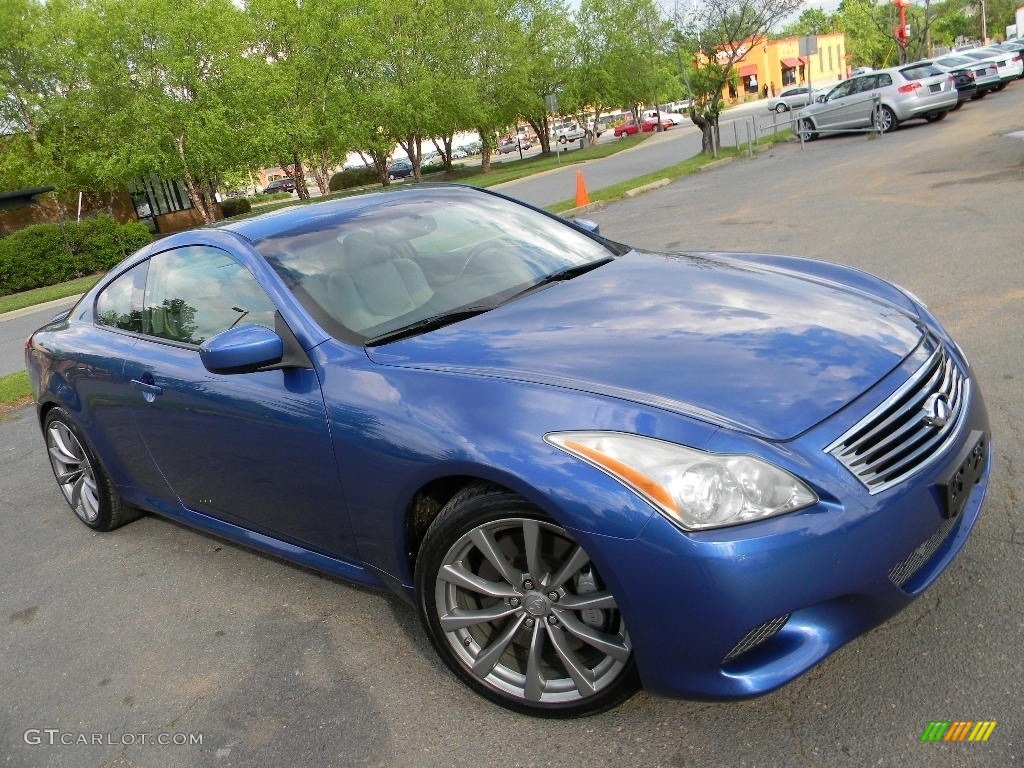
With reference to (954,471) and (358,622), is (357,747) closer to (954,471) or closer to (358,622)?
(358,622)

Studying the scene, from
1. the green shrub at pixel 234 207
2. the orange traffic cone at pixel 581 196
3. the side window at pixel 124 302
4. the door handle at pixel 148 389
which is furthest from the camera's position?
the green shrub at pixel 234 207

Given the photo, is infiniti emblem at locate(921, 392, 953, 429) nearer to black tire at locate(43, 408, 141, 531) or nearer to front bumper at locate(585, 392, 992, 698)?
front bumper at locate(585, 392, 992, 698)

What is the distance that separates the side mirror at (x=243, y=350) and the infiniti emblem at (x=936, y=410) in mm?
2100

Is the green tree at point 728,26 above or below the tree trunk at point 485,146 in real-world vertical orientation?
above

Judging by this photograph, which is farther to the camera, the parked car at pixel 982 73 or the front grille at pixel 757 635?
the parked car at pixel 982 73

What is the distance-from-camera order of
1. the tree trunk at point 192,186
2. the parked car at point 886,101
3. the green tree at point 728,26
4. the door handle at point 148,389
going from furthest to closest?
the tree trunk at point 192,186 → the green tree at point 728,26 → the parked car at point 886,101 → the door handle at point 148,389

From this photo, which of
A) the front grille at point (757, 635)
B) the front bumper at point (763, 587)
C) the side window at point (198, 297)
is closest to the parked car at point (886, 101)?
the side window at point (198, 297)

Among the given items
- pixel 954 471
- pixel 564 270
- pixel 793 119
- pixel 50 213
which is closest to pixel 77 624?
pixel 564 270

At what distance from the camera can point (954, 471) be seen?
2580 millimetres

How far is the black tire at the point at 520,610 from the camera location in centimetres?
256

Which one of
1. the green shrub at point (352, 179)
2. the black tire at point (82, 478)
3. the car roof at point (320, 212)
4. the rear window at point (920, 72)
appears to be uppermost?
the car roof at point (320, 212)

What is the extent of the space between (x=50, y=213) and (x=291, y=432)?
3900cm

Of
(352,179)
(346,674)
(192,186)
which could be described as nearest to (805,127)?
(192,186)

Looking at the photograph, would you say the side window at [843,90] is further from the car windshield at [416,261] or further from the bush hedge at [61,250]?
the car windshield at [416,261]
